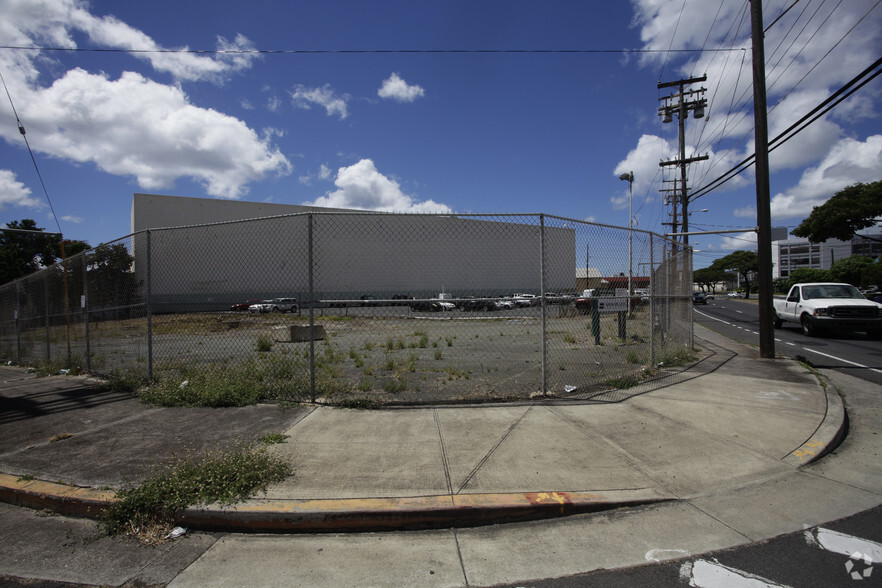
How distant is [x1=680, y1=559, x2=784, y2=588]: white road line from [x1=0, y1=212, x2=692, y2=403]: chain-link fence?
3.46m

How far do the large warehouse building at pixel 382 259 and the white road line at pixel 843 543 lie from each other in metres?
3.78

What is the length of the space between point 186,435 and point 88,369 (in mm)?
5209

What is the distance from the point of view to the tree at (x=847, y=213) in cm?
3111

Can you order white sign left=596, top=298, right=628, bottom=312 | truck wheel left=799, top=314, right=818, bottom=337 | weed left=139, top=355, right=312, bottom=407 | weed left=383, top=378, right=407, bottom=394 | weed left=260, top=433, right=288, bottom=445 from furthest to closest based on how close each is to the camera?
truck wheel left=799, top=314, right=818, bottom=337
white sign left=596, top=298, right=628, bottom=312
weed left=383, top=378, right=407, bottom=394
weed left=139, top=355, right=312, bottom=407
weed left=260, top=433, right=288, bottom=445

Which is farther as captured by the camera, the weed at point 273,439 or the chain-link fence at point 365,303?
the chain-link fence at point 365,303

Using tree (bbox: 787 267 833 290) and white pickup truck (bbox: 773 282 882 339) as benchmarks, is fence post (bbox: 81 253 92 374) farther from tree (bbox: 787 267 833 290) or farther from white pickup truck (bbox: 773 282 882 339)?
tree (bbox: 787 267 833 290)

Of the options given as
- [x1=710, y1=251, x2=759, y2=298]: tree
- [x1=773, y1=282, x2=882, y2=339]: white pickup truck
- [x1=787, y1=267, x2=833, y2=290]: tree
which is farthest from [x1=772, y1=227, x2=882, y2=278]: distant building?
[x1=773, y1=282, x2=882, y2=339]: white pickup truck

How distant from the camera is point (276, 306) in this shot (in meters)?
6.56

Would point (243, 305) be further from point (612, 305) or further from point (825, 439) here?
point (825, 439)

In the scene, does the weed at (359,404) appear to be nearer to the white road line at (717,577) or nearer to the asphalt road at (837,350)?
the white road line at (717,577)

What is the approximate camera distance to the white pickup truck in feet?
47.7

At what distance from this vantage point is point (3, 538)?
3.34 m

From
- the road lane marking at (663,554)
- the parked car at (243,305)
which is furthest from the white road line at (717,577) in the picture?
the parked car at (243,305)

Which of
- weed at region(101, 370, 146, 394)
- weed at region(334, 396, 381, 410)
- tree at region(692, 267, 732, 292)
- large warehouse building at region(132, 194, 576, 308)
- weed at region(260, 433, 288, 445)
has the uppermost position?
tree at region(692, 267, 732, 292)
